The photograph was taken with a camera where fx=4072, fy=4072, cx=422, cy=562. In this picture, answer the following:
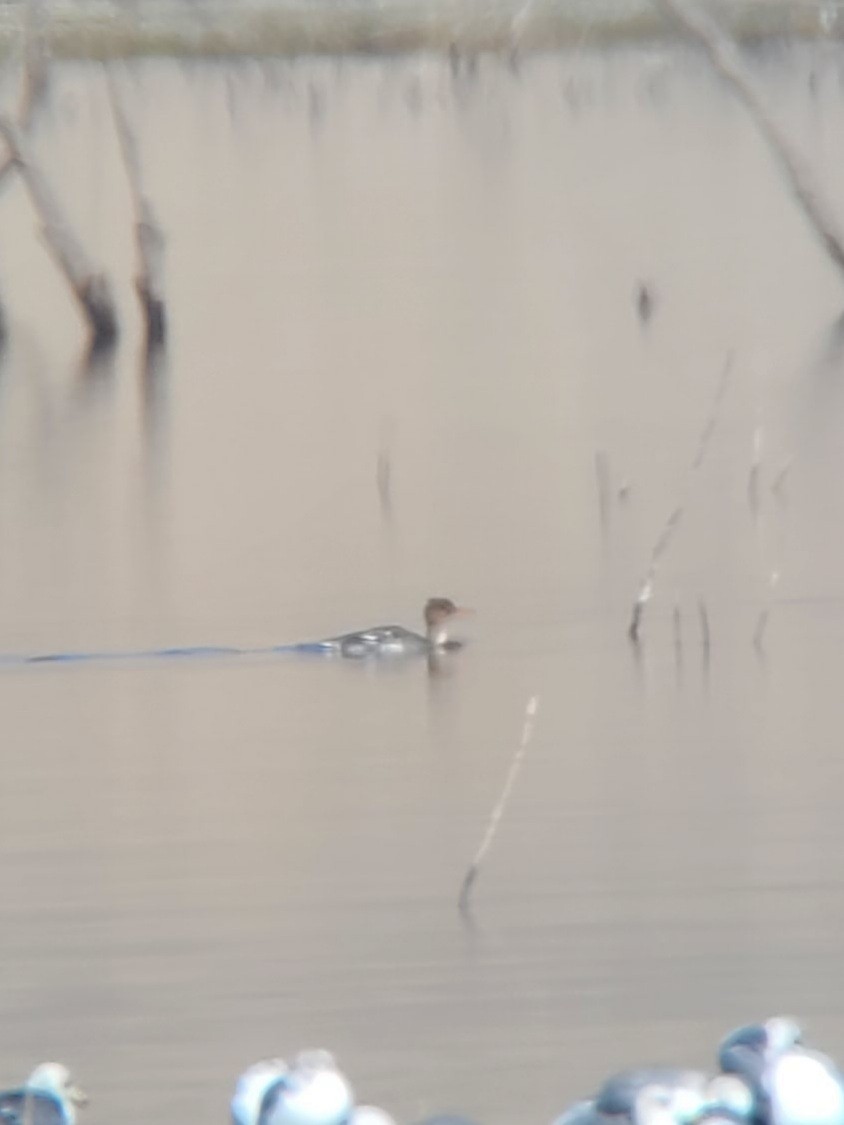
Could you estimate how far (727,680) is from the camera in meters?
11.3

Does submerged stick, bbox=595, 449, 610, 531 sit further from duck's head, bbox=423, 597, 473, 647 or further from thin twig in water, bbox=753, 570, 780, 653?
duck's head, bbox=423, 597, 473, 647

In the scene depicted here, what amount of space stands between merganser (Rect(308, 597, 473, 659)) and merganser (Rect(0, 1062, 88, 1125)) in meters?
5.94

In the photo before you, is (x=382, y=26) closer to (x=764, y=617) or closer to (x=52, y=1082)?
(x=764, y=617)

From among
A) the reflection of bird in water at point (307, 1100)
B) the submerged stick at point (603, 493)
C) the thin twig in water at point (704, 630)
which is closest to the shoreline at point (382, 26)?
the submerged stick at point (603, 493)

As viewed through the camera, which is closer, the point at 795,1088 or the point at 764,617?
the point at 795,1088

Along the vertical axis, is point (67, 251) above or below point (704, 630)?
above

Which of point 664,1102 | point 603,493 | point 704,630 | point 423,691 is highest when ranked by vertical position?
point 603,493

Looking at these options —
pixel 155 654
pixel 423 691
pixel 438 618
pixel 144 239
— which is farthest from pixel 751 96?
pixel 423 691

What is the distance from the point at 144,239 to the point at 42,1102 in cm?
1805

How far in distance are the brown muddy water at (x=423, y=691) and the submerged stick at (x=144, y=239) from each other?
16.4 inches

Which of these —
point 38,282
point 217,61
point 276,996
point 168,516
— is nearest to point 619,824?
point 276,996

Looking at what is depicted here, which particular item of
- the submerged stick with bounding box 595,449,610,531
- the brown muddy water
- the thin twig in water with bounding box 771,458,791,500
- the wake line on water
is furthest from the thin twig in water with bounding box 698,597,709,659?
the thin twig in water with bounding box 771,458,791,500

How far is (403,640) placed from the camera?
12078 millimetres

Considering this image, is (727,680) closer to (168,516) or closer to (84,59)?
(168,516)
